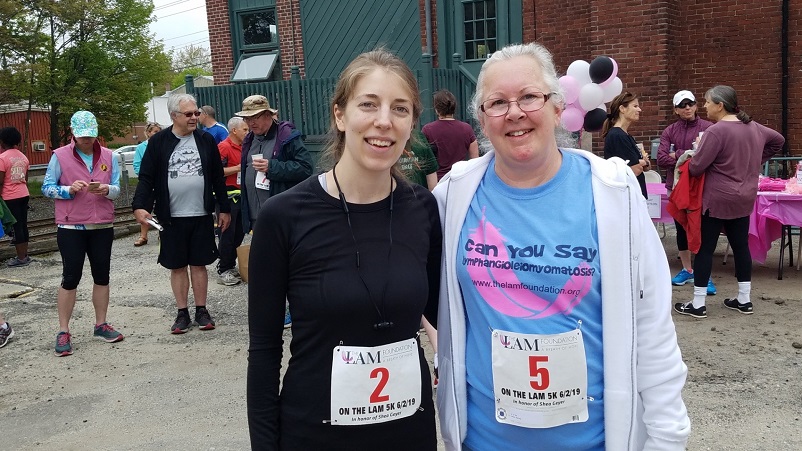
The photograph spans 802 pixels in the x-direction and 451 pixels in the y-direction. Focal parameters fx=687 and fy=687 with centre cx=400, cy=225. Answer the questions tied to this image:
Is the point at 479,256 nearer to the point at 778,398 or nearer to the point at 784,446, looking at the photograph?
the point at 784,446

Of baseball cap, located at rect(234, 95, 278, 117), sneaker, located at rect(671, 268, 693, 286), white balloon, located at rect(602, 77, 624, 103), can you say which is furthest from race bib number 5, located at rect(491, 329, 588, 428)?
sneaker, located at rect(671, 268, 693, 286)

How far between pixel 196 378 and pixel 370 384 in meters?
3.52

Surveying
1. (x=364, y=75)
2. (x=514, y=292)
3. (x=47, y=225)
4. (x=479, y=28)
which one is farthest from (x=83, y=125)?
(x=47, y=225)

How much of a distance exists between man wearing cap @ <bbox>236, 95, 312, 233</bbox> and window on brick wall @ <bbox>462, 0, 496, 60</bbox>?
299 inches

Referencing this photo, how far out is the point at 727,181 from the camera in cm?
586

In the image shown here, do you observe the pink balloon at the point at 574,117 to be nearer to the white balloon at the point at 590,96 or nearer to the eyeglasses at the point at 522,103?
the white balloon at the point at 590,96

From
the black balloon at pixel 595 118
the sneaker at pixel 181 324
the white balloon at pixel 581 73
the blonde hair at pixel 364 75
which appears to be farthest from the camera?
the white balloon at pixel 581 73

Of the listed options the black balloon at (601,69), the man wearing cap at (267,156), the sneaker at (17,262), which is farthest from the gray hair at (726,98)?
the sneaker at (17,262)

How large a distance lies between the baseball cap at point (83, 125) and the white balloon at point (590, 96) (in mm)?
4559

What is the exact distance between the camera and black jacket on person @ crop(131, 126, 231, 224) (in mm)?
5863

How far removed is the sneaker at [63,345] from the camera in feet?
18.8

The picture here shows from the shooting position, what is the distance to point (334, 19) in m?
14.3

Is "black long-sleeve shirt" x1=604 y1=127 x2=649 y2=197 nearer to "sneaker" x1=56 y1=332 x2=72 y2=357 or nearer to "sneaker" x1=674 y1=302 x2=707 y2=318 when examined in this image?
"sneaker" x1=674 y1=302 x2=707 y2=318

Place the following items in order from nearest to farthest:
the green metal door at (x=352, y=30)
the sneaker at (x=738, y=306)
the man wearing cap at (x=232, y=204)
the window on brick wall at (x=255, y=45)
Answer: the sneaker at (x=738, y=306) → the man wearing cap at (x=232, y=204) → the green metal door at (x=352, y=30) → the window on brick wall at (x=255, y=45)
